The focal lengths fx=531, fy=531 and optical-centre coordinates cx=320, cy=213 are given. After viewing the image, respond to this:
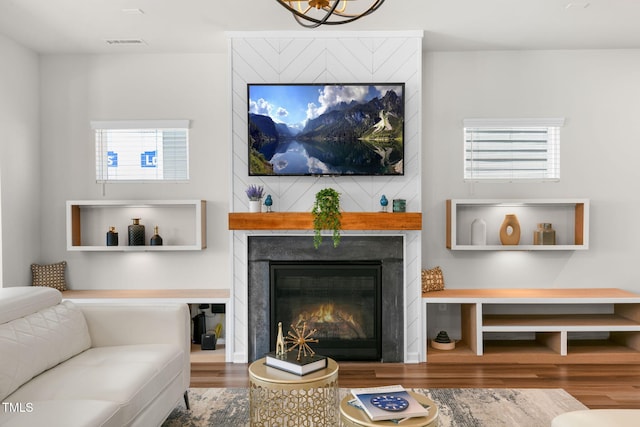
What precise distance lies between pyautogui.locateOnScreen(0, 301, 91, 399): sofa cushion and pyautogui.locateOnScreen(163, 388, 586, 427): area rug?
0.76 meters

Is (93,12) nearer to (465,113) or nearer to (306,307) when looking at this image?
(306,307)

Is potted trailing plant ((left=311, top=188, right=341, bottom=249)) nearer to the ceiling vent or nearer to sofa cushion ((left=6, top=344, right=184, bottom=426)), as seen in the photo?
sofa cushion ((left=6, top=344, right=184, bottom=426))

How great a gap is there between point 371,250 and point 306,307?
73 centimetres

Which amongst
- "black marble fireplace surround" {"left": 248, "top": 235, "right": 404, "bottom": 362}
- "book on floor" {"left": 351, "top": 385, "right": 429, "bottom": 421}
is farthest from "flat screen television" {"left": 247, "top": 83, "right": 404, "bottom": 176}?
"book on floor" {"left": 351, "top": 385, "right": 429, "bottom": 421}

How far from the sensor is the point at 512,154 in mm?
4988

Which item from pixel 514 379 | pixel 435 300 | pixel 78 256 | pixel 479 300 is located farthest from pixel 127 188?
pixel 514 379

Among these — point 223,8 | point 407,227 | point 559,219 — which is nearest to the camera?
point 223,8

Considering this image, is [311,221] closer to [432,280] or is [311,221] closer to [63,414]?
[432,280]

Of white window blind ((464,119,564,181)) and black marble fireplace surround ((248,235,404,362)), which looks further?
white window blind ((464,119,564,181))

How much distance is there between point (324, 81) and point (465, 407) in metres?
2.76

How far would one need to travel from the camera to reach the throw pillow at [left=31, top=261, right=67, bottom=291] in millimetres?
4824

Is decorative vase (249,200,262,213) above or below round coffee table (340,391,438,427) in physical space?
above

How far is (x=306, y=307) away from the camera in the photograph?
4500mm

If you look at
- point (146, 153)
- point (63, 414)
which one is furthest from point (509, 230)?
point (63, 414)
